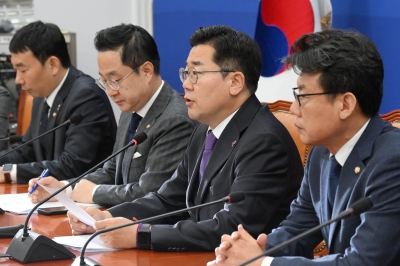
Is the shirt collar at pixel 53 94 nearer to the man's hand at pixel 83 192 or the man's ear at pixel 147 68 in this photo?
the man's ear at pixel 147 68

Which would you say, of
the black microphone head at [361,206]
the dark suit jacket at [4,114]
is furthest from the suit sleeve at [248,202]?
the dark suit jacket at [4,114]

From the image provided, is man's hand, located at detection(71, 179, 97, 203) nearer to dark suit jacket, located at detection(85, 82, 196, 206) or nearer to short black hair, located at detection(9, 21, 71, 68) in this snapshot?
dark suit jacket, located at detection(85, 82, 196, 206)

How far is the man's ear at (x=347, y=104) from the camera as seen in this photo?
1.81 meters

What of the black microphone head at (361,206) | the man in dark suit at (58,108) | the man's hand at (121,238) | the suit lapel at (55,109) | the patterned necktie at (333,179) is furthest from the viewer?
the suit lapel at (55,109)

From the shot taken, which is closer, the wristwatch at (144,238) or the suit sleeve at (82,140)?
the wristwatch at (144,238)

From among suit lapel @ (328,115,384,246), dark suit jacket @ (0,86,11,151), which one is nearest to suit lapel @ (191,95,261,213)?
suit lapel @ (328,115,384,246)

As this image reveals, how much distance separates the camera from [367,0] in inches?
133

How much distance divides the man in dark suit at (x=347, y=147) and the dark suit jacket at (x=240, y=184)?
0.82ft

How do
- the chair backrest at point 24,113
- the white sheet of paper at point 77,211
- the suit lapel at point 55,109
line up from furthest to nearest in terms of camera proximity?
1. the chair backrest at point 24,113
2. the suit lapel at point 55,109
3. the white sheet of paper at point 77,211

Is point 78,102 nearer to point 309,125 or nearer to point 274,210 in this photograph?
point 274,210

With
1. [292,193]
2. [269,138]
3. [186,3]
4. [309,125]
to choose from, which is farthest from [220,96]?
[186,3]

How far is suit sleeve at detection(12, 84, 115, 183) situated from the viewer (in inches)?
135

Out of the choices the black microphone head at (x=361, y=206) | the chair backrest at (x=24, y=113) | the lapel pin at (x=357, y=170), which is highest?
the black microphone head at (x=361, y=206)

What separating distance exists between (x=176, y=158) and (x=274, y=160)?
65 cm
